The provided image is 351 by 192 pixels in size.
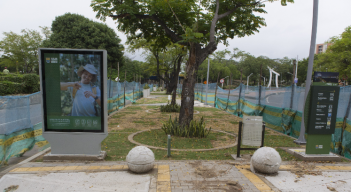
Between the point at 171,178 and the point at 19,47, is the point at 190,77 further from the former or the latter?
the point at 19,47

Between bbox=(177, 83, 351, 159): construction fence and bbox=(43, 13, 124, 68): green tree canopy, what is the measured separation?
16.8 metres

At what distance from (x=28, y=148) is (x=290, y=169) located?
21.6ft

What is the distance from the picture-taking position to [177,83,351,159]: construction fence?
650 centimetres

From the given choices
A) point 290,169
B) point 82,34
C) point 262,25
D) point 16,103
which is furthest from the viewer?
point 82,34

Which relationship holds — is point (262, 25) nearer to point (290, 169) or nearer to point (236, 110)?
point (236, 110)

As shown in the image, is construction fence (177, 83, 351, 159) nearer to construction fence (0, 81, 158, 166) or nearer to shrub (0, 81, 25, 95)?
construction fence (0, 81, 158, 166)

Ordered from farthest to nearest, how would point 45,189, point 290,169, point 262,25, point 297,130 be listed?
point 262,25, point 297,130, point 290,169, point 45,189

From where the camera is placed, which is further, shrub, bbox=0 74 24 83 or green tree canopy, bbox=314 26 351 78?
green tree canopy, bbox=314 26 351 78

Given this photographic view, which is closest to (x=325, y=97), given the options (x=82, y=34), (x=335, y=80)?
(x=335, y=80)

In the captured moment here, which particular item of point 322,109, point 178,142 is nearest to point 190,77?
point 178,142

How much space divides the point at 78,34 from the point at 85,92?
22654mm

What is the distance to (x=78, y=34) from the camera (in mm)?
24953

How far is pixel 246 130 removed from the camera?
5781 millimetres

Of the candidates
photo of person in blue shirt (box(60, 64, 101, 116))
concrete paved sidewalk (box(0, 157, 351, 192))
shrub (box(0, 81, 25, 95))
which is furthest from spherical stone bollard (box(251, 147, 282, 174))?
shrub (box(0, 81, 25, 95))
